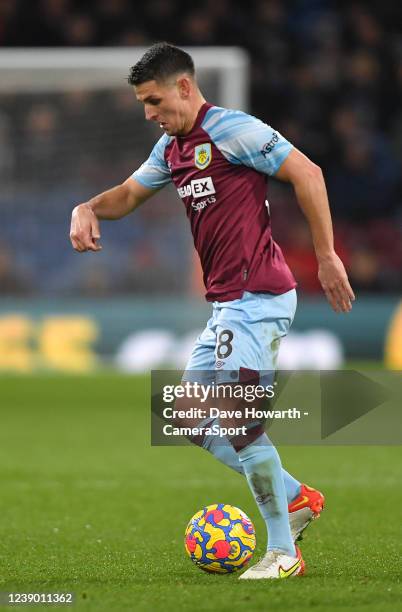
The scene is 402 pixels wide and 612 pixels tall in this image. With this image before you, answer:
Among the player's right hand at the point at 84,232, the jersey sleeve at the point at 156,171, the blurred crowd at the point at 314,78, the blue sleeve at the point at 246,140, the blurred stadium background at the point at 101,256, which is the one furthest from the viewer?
the blurred crowd at the point at 314,78

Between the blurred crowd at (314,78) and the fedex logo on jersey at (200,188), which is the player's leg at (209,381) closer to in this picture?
the fedex logo on jersey at (200,188)

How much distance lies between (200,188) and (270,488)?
122 centimetres

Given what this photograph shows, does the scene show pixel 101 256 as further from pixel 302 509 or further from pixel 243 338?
pixel 243 338

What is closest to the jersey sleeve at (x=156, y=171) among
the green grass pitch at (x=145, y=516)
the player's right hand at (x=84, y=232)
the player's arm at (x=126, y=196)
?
the player's arm at (x=126, y=196)

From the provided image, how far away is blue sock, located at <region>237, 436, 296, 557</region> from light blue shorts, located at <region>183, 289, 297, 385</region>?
30 centimetres

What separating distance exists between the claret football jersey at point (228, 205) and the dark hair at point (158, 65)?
0.67ft

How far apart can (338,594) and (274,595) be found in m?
0.24

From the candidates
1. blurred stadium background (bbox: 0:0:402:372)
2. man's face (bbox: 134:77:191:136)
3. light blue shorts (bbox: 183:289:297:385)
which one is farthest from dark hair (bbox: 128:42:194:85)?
blurred stadium background (bbox: 0:0:402:372)

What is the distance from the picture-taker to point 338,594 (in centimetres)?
470

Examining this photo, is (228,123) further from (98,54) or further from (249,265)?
(98,54)

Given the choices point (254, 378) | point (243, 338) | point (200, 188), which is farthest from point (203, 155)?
point (254, 378)

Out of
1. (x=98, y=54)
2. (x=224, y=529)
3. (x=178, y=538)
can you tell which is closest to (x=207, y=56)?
(x=98, y=54)

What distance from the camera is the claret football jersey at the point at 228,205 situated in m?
5.11

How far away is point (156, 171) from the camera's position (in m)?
Answer: 5.50
